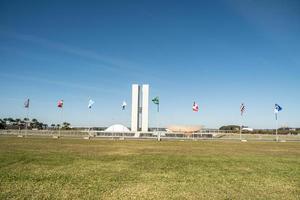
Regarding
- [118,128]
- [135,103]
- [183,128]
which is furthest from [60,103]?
[183,128]

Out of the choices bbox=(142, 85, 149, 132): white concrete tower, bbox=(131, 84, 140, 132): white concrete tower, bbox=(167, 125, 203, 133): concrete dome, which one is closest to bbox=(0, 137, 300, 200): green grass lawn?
bbox=(131, 84, 140, 132): white concrete tower

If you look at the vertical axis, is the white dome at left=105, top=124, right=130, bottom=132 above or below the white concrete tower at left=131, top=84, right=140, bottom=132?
below

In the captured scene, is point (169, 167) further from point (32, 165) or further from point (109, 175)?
point (32, 165)

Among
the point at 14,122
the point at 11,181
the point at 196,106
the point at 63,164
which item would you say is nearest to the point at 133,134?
the point at 196,106

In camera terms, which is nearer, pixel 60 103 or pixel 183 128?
pixel 60 103

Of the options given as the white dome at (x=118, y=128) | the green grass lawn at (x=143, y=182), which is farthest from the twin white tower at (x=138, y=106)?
the green grass lawn at (x=143, y=182)

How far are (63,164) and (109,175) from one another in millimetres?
4022

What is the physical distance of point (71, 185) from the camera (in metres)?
9.95

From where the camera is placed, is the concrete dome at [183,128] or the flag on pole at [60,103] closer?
the flag on pole at [60,103]

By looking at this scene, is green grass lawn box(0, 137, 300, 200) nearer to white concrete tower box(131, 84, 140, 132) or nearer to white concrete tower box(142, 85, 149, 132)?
white concrete tower box(131, 84, 140, 132)

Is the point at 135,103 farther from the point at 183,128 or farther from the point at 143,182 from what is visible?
the point at 143,182

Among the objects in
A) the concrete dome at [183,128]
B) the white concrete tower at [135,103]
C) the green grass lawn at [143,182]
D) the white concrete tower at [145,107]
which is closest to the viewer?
the green grass lawn at [143,182]

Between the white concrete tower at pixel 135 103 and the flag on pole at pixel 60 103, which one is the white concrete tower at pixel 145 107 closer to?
the white concrete tower at pixel 135 103

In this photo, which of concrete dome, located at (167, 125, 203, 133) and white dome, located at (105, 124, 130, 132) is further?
concrete dome, located at (167, 125, 203, 133)
